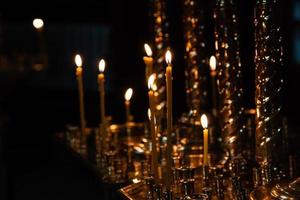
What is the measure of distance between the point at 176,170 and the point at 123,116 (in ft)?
6.84

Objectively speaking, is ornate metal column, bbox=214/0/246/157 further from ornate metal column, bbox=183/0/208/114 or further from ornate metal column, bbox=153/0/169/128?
ornate metal column, bbox=153/0/169/128

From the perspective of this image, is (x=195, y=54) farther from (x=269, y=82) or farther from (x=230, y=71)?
(x=269, y=82)

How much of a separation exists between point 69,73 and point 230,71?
504 cm

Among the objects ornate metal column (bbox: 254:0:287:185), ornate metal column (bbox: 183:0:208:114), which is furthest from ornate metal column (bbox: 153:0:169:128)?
ornate metal column (bbox: 254:0:287:185)

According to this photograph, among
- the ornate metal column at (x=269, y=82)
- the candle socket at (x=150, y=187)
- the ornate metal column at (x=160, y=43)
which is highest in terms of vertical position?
the ornate metal column at (x=160, y=43)

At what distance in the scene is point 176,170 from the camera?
141 centimetres

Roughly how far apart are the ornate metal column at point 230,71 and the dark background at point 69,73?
17cm

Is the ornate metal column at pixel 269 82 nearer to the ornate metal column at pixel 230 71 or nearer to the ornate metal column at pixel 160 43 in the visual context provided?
the ornate metal column at pixel 230 71

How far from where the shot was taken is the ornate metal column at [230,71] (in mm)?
1617

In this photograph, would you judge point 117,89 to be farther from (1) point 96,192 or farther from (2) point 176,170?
(2) point 176,170

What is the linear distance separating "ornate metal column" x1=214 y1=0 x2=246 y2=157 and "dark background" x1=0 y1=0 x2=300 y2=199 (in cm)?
17

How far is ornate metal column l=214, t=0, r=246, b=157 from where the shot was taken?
1617 mm

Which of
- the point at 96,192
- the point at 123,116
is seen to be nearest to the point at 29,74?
the point at 123,116

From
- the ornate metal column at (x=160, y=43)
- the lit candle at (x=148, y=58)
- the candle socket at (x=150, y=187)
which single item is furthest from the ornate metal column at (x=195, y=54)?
the candle socket at (x=150, y=187)
